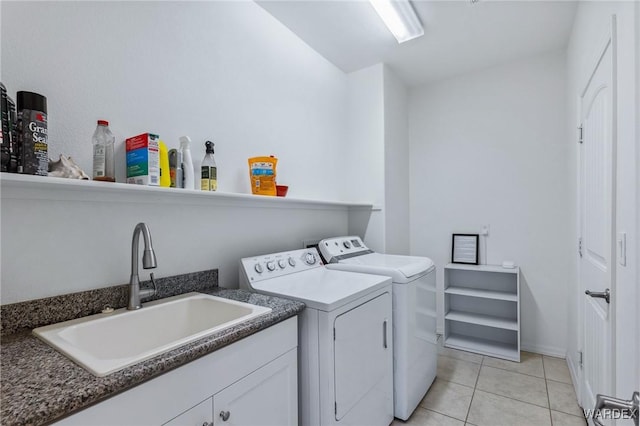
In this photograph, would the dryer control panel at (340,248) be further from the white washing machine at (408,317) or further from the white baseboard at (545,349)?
the white baseboard at (545,349)

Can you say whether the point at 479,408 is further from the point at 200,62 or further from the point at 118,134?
the point at 200,62

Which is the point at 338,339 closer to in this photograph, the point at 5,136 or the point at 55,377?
the point at 55,377

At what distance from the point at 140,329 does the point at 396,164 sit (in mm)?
2609

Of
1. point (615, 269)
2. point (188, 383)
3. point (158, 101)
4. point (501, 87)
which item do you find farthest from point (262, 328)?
point (501, 87)

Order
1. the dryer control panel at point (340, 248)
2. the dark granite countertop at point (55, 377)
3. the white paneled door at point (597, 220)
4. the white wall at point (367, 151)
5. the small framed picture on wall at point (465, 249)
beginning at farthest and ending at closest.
Answer: the small framed picture on wall at point (465, 249), the white wall at point (367, 151), the dryer control panel at point (340, 248), the white paneled door at point (597, 220), the dark granite countertop at point (55, 377)

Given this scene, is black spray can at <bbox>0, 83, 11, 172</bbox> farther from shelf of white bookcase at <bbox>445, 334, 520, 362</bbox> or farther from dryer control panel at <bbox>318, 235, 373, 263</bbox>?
shelf of white bookcase at <bbox>445, 334, 520, 362</bbox>

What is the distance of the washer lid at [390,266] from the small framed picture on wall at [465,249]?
40.7 inches

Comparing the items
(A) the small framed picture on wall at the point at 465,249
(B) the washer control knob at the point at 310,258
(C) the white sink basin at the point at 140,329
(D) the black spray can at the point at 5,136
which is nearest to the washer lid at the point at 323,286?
(B) the washer control knob at the point at 310,258

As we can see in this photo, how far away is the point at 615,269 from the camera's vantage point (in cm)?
119

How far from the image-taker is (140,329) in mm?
1267

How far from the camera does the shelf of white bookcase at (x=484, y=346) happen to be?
2.67 meters

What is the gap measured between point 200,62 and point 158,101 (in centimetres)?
39

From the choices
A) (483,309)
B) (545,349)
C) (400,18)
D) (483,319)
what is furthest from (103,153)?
Answer: (545,349)

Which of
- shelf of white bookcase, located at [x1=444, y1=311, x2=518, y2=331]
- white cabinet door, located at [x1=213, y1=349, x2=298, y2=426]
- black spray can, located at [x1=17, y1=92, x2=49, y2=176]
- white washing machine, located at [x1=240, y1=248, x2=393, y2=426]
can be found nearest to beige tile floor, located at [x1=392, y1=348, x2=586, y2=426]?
shelf of white bookcase, located at [x1=444, y1=311, x2=518, y2=331]
